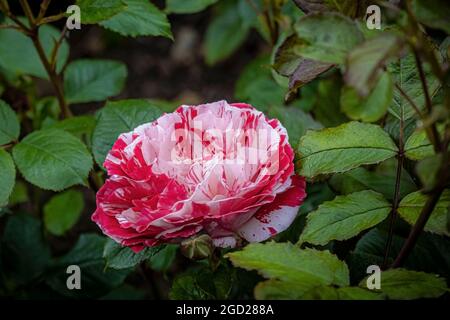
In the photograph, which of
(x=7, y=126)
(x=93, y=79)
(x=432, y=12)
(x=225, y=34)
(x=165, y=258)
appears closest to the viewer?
(x=432, y=12)

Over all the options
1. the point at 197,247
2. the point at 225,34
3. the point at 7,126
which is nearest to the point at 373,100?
the point at 197,247

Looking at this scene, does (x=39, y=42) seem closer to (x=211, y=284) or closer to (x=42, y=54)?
(x=42, y=54)

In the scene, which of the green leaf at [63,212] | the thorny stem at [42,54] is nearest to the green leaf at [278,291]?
the thorny stem at [42,54]

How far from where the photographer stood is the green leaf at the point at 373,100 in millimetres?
613

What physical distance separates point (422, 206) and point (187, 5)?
0.70 metres

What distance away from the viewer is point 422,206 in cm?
80

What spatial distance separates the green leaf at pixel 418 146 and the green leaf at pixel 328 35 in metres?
0.21

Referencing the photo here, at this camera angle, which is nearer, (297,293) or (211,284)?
(297,293)

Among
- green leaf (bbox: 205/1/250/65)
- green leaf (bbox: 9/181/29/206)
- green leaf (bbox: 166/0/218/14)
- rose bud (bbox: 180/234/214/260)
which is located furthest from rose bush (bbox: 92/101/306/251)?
green leaf (bbox: 205/1/250/65)

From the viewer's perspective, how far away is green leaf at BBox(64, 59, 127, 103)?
4.46ft

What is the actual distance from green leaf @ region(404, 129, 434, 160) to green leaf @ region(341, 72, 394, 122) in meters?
0.21

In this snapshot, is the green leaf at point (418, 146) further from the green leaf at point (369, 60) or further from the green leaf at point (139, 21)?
the green leaf at point (139, 21)

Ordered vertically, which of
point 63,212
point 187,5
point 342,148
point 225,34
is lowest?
point 63,212
